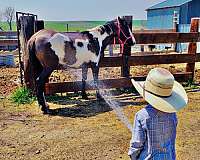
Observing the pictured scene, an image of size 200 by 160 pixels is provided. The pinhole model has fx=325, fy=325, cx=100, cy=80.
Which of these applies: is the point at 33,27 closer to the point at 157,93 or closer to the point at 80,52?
the point at 80,52

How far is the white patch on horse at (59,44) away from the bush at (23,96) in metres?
1.17

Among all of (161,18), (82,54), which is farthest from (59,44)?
(161,18)

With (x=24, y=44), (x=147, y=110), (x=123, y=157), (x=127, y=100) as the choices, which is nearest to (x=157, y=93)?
(x=147, y=110)

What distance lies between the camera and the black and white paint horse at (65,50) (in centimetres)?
632

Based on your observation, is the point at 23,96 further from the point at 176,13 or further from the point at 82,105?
the point at 176,13

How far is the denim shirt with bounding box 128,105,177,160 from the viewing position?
2332 mm

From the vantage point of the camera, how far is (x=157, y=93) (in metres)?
2.26

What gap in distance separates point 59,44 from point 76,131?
6.45 feet

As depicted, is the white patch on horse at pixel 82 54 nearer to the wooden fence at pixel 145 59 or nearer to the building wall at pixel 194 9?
the wooden fence at pixel 145 59

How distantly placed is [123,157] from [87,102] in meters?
2.77

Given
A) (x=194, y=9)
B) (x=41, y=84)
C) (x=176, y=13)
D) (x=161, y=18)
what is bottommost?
(x=41, y=84)

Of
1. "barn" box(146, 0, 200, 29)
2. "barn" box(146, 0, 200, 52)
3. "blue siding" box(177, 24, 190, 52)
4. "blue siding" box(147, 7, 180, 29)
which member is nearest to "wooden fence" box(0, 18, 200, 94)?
"blue siding" box(177, 24, 190, 52)

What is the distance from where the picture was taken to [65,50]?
6.48 metres

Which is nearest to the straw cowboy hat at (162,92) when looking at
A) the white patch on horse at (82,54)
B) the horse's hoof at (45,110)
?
the horse's hoof at (45,110)
